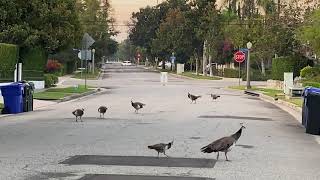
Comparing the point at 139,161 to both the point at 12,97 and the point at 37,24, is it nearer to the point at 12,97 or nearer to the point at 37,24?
the point at 12,97

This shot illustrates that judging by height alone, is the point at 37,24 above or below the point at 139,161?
above

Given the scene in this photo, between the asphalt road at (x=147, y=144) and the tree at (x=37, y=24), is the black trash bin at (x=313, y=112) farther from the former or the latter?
the tree at (x=37, y=24)

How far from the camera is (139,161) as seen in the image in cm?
1128

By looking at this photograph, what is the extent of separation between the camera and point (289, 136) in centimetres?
1647

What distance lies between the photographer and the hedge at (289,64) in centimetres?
4969

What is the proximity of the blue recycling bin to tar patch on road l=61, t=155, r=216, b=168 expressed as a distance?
40.2ft

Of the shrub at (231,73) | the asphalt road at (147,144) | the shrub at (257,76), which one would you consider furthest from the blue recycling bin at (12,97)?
the shrub at (231,73)

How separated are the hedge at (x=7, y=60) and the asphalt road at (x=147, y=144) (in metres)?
13.7

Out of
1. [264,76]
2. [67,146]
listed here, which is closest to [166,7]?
[264,76]

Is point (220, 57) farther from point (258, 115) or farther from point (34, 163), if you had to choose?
point (34, 163)

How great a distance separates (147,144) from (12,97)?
1111 cm

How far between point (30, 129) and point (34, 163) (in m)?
6.23

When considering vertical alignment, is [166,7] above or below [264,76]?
above

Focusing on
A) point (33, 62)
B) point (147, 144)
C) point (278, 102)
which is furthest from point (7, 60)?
point (147, 144)
